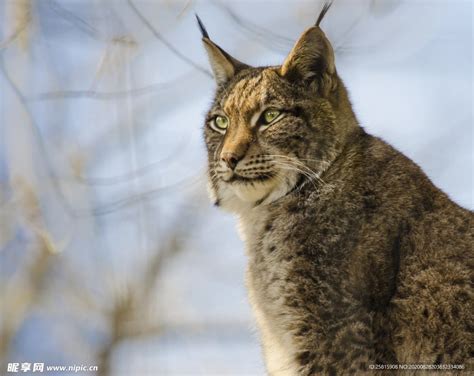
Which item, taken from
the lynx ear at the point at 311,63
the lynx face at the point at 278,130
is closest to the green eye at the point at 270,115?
the lynx face at the point at 278,130

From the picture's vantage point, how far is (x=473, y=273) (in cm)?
528

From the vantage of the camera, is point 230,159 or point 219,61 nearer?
point 230,159

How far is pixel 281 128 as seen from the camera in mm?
5836

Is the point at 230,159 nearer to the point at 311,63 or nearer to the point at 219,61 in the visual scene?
the point at 311,63

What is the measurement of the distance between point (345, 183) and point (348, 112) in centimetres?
56

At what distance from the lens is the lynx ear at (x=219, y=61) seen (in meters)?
6.53

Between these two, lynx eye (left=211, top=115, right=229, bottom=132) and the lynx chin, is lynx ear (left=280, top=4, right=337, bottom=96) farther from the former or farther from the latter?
lynx eye (left=211, top=115, right=229, bottom=132)

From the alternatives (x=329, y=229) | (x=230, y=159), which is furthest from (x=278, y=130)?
(x=329, y=229)

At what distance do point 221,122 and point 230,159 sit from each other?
503 mm

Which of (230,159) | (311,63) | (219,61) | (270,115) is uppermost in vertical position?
(219,61)

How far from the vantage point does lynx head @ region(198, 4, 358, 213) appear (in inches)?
229

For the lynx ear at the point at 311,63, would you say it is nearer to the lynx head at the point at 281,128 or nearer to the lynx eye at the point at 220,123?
the lynx head at the point at 281,128

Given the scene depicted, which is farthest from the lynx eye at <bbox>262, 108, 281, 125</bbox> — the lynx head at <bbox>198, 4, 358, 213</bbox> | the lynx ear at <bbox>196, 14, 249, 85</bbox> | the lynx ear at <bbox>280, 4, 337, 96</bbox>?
the lynx ear at <bbox>196, 14, 249, 85</bbox>

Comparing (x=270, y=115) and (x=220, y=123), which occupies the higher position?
(x=220, y=123)
